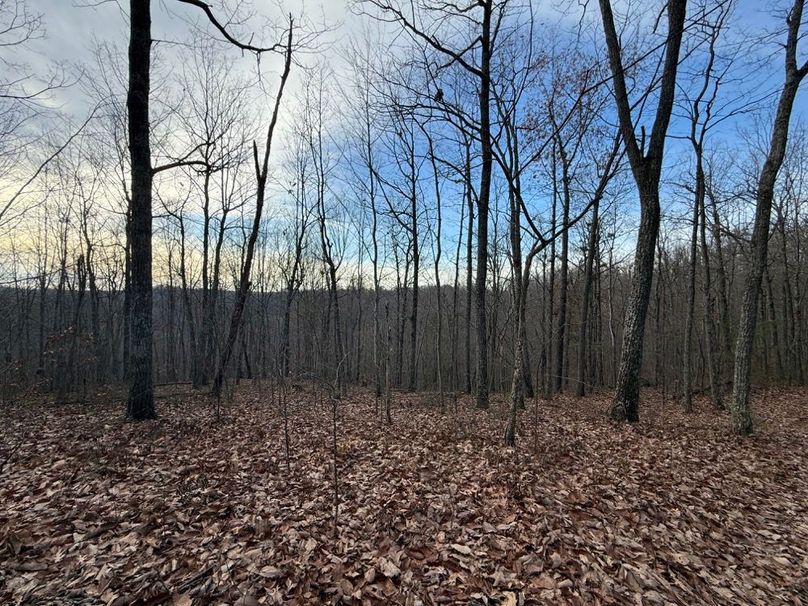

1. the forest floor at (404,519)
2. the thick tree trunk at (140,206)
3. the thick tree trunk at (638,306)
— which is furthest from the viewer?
the thick tree trunk at (638,306)

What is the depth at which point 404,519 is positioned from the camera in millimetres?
3830

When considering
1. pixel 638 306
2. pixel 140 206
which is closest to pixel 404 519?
pixel 638 306

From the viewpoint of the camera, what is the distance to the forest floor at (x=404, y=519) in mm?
2879

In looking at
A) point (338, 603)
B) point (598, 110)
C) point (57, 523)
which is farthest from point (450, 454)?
point (598, 110)

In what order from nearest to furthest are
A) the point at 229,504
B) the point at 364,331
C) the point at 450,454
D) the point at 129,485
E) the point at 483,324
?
1. the point at 229,504
2. the point at 129,485
3. the point at 450,454
4. the point at 483,324
5. the point at 364,331

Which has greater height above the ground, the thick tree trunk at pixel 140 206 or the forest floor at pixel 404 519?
the thick tree trunk at pixel 140 206

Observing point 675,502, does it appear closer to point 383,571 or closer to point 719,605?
point 719,605

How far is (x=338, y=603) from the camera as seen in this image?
108 inches

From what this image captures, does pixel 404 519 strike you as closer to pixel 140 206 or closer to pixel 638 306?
pixel 638 306

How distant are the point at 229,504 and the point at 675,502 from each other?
483cm

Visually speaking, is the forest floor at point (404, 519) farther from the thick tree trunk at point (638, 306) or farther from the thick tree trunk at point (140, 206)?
the thick tree trunk at point (140, 206)

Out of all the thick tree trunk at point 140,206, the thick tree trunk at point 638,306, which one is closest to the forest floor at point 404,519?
the thick tree trunk at point 638,306

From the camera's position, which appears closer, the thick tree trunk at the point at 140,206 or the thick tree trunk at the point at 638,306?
the thick tree trunk at the point at 140,206

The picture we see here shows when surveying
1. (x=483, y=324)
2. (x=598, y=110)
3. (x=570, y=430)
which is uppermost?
(x=598, y=110)
